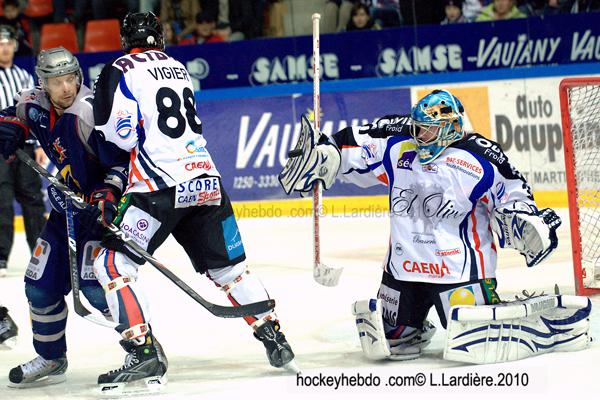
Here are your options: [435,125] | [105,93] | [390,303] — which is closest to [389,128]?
[435,125]

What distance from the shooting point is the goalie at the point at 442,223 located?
172 inches

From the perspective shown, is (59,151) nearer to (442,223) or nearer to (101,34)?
(442,223)

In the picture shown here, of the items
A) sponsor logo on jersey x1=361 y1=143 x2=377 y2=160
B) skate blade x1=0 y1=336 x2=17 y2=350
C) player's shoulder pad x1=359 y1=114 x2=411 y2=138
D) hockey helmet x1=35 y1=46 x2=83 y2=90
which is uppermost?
hockey helmet x1=35 y1=46 x2=83 y2=90

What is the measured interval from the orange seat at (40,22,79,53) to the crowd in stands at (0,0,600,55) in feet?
0.07

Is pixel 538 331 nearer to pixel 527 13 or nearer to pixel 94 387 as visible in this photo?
pixel 94 387

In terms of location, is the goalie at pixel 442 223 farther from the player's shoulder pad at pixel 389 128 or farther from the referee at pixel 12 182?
the referee at pixel 12 182

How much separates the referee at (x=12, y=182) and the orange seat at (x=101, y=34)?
3.30 meters

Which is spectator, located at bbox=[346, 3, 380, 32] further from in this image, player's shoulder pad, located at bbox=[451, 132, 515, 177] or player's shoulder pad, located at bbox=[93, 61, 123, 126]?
player's shoulder pad, located at bbox=[93, 61, 123, 126]

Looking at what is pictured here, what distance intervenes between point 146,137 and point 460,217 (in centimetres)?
124

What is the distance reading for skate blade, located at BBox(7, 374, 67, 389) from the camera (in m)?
4.43

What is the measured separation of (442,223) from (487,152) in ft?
1.05

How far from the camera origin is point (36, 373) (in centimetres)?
443

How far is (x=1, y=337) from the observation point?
5.27 meters

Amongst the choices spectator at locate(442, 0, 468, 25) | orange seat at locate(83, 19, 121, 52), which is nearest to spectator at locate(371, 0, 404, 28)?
spectator at locate(442, 0, 468, 25)
